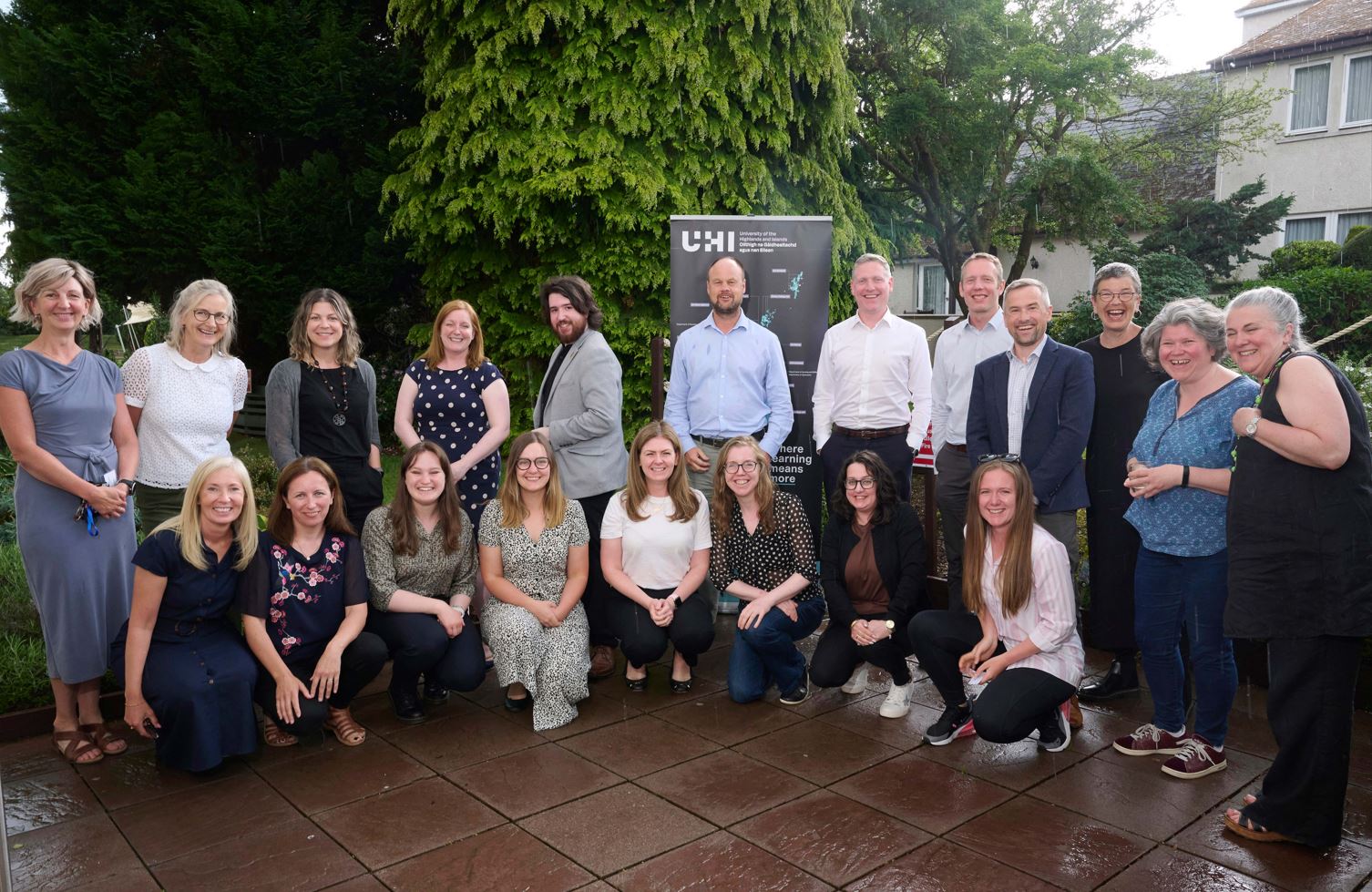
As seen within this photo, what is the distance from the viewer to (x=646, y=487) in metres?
4.65

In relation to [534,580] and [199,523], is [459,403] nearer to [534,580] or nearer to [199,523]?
[534,580]

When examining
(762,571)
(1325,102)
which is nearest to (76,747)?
(762,571)

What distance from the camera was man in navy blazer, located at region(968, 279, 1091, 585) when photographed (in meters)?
4.18

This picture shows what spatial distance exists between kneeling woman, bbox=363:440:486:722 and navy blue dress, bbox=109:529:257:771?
1.96 feet

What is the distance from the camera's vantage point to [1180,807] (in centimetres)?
340

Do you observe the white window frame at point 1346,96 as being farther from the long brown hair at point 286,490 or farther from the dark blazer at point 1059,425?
the long brown hair at point 286,490

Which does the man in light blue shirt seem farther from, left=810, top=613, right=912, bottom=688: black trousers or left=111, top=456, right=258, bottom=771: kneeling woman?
left=111, top=456, right=258, bottom=771: kneeling woman

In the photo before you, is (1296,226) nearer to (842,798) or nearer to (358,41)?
(358,41)

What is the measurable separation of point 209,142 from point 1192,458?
10.7 meters

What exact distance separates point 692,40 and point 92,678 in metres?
7.24

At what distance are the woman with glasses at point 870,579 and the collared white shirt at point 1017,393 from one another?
0.56 m

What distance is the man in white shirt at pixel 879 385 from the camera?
4.99m

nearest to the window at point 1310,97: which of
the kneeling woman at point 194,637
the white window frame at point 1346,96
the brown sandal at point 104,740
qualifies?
the white window frame at point 1346,96

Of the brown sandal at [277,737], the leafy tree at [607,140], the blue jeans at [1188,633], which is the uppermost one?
the leafy tree at [607,140]
